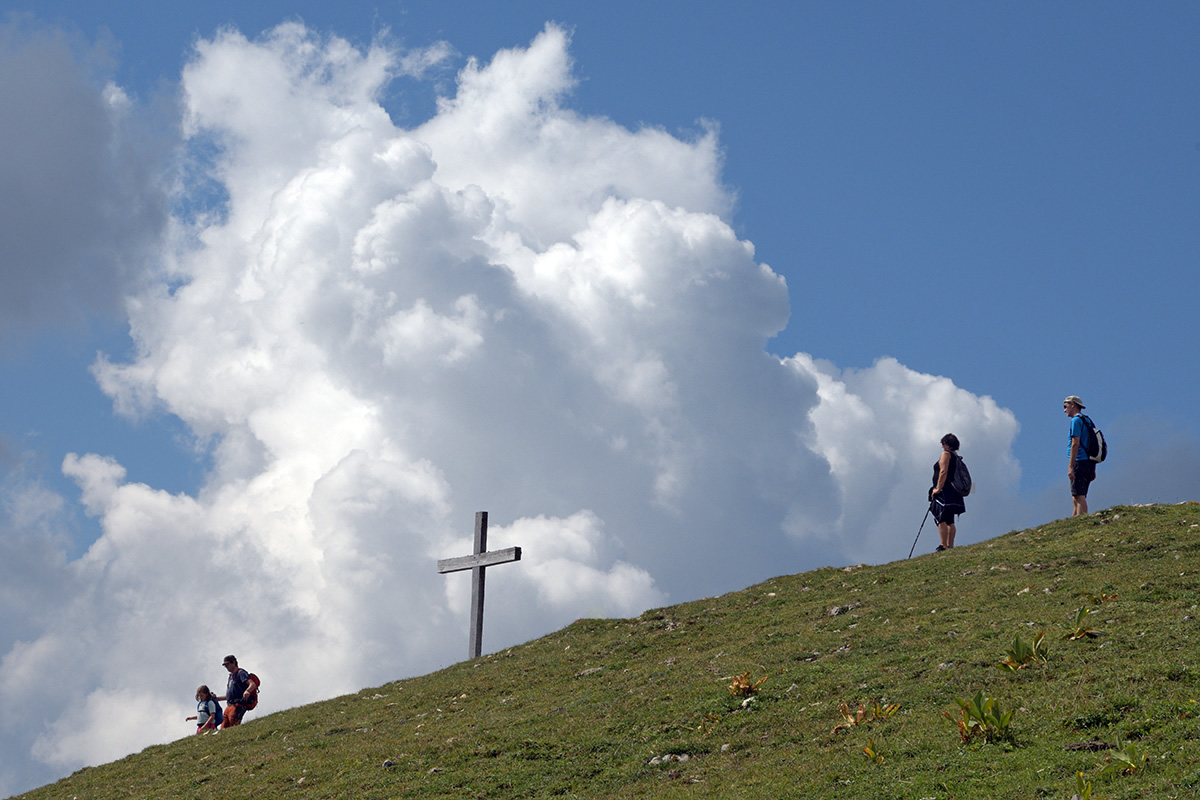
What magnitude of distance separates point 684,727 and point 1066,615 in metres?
6.00

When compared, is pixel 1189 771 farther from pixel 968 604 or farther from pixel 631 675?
pixel 631 675

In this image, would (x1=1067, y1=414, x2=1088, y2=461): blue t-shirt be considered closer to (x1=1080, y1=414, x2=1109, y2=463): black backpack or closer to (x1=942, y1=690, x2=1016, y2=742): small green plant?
(x1=1080, y1=414, x2=1109, y2=463): black backpack

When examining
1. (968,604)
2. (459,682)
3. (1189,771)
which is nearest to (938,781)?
(1189,771)

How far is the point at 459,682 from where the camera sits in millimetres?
22719

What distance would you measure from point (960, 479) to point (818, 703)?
13128 mm

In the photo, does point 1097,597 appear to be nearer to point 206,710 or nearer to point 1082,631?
point 1082,631

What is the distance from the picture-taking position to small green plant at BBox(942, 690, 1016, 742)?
35.8ft

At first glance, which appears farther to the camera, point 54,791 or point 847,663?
point 54,791

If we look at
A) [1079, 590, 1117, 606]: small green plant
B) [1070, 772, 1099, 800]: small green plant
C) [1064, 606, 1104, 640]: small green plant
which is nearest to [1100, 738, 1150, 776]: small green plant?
[1070, 772, 1099, 800]: small green plant

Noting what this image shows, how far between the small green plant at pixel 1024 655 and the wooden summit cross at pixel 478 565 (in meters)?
18.4

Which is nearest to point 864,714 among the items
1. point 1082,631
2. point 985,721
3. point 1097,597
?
point 985,721

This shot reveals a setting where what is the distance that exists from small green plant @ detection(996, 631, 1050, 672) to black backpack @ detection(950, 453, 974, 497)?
Result: 12518 mm

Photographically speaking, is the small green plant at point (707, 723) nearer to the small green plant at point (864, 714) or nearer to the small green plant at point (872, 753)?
the small green plant at point (864, 714)

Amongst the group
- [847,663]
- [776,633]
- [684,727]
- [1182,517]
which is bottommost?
[684,727]
